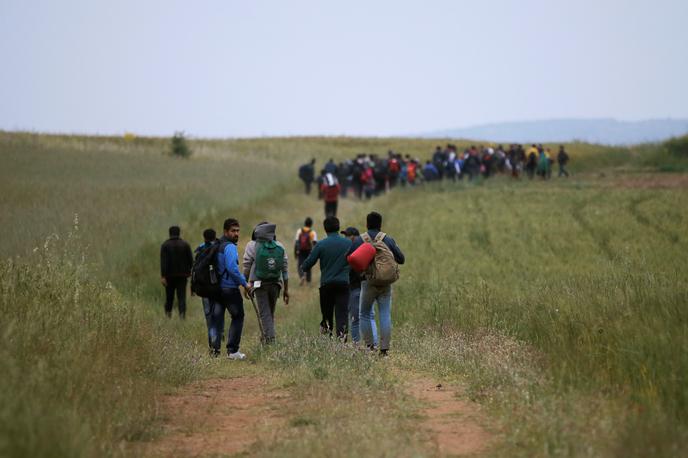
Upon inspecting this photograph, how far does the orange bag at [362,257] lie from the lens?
11281 mm

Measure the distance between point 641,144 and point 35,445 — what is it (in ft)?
192

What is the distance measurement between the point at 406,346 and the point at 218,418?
420 cm

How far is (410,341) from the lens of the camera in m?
12.3

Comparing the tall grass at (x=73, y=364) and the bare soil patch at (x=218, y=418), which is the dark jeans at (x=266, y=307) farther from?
the bare soil patch at (x=218, y=418)

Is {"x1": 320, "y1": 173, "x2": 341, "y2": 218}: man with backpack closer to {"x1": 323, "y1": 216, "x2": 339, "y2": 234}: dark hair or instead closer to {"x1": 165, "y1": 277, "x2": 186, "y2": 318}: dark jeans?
{"x1": 165, "y1": 277, "x2": 186, "y2": 318}: dark jeans

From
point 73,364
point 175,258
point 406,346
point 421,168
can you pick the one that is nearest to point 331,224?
point 406,346

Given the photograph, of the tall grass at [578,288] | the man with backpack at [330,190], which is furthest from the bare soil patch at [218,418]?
the man with backpack at [330,190]

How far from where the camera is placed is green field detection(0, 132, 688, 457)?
6.69m

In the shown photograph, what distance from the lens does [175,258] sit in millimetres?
16047

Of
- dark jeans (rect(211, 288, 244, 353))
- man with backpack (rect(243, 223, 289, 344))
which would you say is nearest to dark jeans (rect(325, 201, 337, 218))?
man with backpack (rect(243, 223, 289, 344))

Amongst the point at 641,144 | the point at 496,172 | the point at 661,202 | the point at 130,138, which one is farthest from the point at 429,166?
the point at 130,138

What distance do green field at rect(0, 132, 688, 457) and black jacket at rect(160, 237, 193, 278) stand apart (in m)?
0.91

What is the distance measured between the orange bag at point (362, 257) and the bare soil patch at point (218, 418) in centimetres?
189

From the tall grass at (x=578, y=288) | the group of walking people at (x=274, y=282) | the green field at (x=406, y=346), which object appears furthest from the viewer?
the group of walking people at (x=274, y=282)
